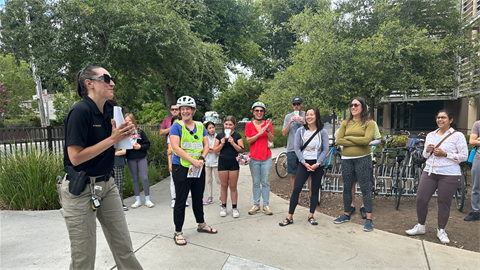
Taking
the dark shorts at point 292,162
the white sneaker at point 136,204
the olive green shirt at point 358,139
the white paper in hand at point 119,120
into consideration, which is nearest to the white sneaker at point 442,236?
the olive green shirt at point 358,139

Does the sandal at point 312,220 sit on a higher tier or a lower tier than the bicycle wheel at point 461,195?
lower

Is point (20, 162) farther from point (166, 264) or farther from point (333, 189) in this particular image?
point (333, 189)

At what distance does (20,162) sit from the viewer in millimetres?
5398

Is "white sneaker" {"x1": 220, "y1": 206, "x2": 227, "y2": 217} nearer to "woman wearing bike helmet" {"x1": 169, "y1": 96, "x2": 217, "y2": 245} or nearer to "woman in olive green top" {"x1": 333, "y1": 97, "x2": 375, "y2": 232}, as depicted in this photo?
"woman wearing bike helmet" {"x1": 169, "y1": 96, "x2": 217, "y2": 245}

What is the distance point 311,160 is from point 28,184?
496 centimetres

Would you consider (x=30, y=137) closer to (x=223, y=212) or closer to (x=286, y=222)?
(x=223, y=212)

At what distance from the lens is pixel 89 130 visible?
232 cm

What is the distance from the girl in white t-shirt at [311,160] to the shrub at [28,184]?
165 inches

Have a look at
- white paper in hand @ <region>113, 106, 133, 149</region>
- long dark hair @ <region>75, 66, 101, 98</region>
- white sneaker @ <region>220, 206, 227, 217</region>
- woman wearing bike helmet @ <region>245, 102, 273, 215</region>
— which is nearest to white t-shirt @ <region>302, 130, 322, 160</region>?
woman wearing bike helmet @ <region>245, 102, 273, 215</region>

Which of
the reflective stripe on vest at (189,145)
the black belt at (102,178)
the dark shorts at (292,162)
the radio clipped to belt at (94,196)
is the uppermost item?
the reflective stripe on vest at (189,145)

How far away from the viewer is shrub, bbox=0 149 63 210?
17.1 feet

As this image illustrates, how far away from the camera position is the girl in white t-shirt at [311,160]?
4.78 m

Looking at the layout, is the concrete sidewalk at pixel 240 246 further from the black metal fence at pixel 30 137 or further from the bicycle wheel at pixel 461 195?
the black metal fence at pixel 30 137

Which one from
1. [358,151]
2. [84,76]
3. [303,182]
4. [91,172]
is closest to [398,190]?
[358,151]
